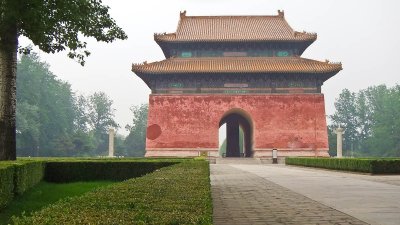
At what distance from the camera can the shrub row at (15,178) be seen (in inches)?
305

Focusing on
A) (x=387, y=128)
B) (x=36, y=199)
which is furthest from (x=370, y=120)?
(x=36, y=199)

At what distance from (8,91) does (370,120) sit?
219 ft

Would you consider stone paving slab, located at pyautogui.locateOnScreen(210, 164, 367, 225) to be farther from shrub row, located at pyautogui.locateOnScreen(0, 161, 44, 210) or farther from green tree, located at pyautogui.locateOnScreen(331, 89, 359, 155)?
green tree, located at pyautogui.locateOnScreen(331, 89, 359, 155)

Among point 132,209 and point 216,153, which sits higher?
point 132,209

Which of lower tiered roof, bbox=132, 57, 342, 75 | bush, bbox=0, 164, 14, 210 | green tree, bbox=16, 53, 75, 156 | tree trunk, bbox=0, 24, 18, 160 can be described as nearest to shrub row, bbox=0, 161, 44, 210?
bush, bbox=0, 164, 14, 210

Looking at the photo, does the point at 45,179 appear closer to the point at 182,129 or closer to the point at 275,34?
the point at 182,129

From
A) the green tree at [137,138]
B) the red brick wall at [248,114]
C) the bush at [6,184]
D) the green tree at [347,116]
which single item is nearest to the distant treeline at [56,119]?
the green tree at [137,138]

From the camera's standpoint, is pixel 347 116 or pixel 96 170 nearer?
pixel 96 170

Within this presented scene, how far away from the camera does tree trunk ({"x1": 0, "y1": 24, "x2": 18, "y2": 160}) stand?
38.4 ft

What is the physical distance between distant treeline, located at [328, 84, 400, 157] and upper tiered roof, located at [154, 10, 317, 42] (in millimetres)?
27473

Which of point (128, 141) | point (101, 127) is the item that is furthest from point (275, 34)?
point (101, 127)

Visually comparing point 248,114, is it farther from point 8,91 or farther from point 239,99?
point 8,91

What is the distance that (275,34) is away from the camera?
3434 centimetres

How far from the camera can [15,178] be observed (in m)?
9.05
